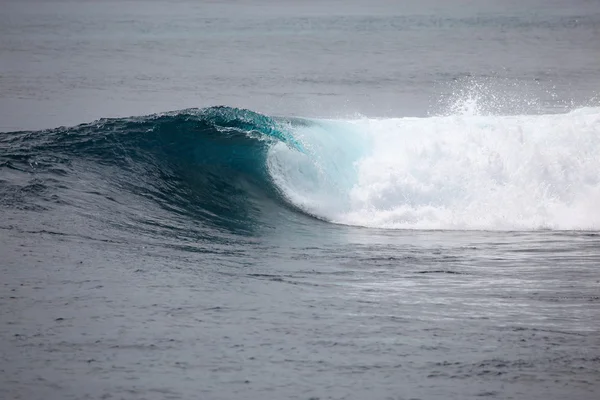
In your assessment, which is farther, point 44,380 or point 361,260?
point 361,260

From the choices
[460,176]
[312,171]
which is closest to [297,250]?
[312,171]

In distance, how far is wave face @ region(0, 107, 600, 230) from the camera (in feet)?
40.8

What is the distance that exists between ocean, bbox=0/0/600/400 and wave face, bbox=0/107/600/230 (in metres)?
0.05

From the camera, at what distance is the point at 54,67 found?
3484cm

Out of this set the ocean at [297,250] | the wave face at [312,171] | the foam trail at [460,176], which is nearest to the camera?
the ocean at [297,250]

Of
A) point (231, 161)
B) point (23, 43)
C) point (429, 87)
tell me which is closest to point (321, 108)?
point (429, 87)

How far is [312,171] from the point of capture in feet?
47.3

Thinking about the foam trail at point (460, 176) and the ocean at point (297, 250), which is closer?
the ocean at point (297, 250)

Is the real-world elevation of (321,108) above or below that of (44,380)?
above

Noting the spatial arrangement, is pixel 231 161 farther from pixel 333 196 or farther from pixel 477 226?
pixel 477 226

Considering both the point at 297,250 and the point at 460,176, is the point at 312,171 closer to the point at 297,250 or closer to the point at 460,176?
the point at 460,176

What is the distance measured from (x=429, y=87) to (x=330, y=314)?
22.9m

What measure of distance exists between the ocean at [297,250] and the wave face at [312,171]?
0.05m

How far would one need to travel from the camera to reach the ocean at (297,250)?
22.6 feet
